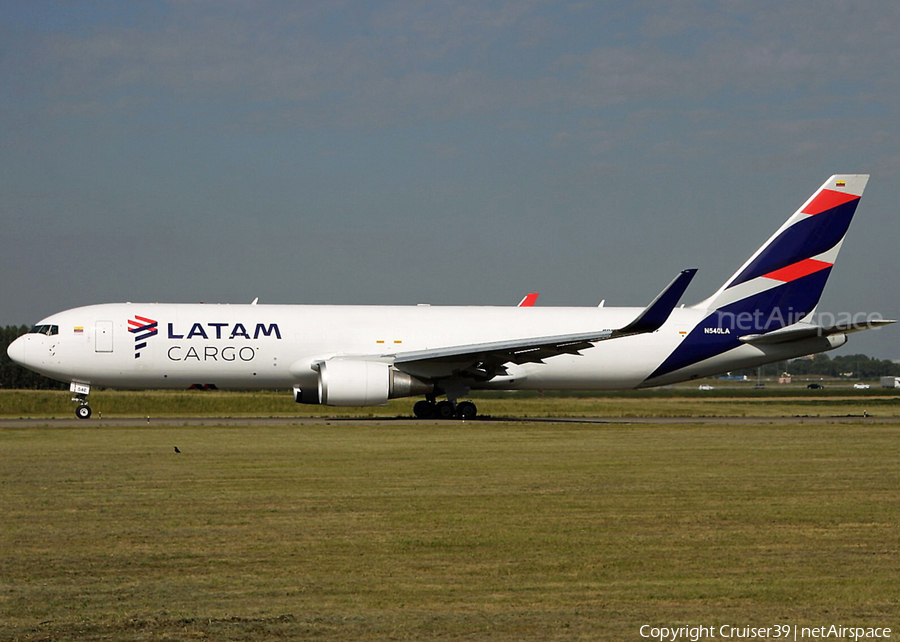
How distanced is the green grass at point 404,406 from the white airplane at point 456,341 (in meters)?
2.56

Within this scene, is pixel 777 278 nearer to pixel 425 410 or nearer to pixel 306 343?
pixel 425 410

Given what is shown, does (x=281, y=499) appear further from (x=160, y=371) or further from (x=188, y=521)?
(x=160, y=371)

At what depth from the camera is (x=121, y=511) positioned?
37.6ft

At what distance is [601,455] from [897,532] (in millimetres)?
8802

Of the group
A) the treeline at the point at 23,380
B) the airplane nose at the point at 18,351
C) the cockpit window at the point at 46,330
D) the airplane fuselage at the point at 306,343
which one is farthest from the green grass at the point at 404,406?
the treeline at the point at 23,380

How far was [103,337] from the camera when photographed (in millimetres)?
30281

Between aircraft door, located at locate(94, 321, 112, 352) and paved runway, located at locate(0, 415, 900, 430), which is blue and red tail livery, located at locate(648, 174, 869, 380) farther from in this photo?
aircraft door, located at locate(94, 321, 112, 352)

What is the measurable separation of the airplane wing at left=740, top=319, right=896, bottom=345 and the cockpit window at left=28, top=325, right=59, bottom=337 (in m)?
21.6

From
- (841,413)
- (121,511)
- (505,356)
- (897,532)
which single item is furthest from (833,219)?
(121,511)

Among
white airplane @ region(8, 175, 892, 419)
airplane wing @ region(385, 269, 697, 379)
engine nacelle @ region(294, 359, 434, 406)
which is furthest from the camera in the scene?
white airplane @ region(8, 175, 892, 419)

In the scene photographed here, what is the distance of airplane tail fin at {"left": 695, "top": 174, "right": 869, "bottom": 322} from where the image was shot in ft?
112

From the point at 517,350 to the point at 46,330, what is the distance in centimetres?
1404

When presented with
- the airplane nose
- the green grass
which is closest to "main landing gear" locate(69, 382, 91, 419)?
the airplane nose

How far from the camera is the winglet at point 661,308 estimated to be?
1109 inches
